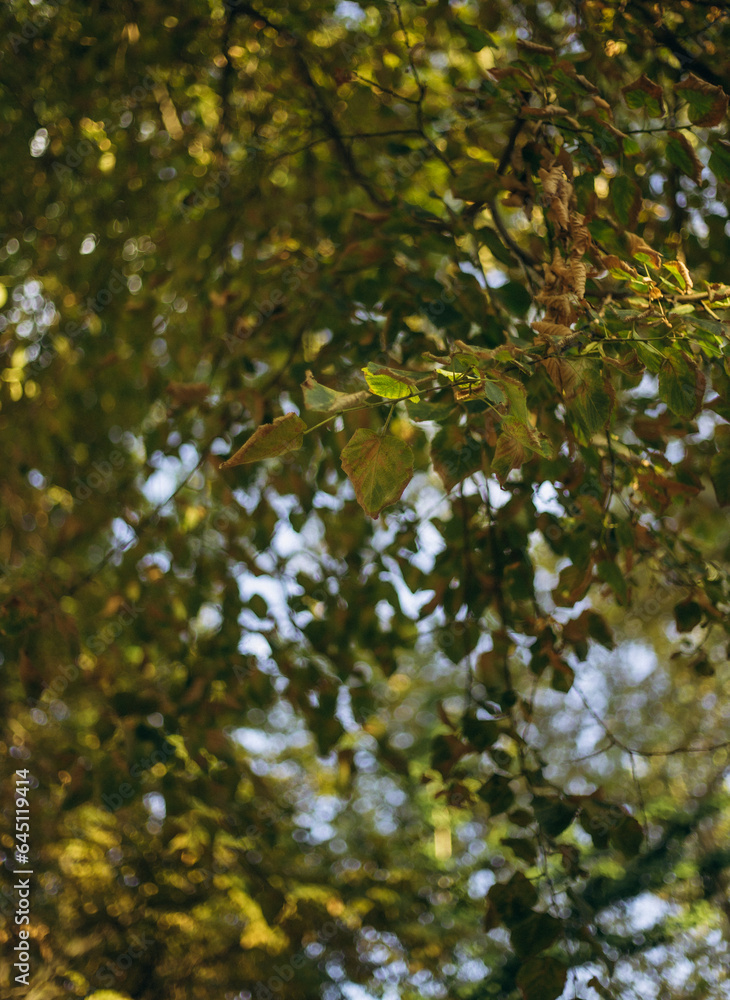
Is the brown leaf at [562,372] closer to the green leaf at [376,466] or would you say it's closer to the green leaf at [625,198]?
the green leaf at [376,466]

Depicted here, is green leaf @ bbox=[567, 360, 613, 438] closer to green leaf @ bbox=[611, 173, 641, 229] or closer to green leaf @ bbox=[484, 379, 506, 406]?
green leaf @ bbox=[484, 379, 506, 406]

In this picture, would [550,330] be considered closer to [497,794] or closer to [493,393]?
[493,393]

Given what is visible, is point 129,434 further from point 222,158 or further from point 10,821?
point 10,821

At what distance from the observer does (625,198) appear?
1.17 m

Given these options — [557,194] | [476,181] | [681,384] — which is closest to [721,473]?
[681,384]

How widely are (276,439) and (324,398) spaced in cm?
7

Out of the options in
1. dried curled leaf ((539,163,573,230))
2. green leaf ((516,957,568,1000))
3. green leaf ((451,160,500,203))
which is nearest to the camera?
dried curled leaf ((539,163,573,230))

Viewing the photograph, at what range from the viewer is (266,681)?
5.75 feet

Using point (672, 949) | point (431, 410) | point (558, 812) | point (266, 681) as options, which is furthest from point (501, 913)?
point (672, 949)

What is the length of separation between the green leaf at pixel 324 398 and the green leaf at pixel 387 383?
0.08ft

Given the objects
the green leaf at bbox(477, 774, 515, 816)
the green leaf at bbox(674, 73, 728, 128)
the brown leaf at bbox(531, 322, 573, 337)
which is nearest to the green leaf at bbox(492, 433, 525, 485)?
the brown leaf at bbox(531, 322, 573, 337)

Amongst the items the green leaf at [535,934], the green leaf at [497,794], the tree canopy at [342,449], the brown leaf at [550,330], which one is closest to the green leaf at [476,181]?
the tree canopy at [342,449]

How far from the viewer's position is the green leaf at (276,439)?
75cm

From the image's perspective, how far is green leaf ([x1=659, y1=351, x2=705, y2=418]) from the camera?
0.84 meters
